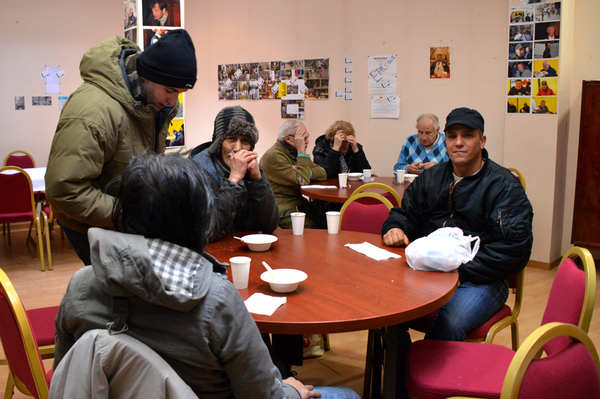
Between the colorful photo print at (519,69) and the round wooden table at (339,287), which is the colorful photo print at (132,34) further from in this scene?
the colorful photo print at (519,69)

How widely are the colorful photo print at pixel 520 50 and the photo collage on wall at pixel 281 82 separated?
223cm

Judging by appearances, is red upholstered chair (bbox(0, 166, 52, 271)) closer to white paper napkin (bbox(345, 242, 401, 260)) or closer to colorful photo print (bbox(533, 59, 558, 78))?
white paper napkin (bbox(345, 242, 401, 260))

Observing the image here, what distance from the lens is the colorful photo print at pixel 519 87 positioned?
4.54 m

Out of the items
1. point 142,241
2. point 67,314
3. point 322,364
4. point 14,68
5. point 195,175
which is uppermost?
point 14,68

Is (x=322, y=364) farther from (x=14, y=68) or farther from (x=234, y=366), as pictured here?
(x=14, y=68)

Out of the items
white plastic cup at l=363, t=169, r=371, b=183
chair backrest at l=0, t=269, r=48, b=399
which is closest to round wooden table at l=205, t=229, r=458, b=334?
chair backrest at l=0, t=269, r=48, b=399

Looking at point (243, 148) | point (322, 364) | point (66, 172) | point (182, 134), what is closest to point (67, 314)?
point (66, 172)

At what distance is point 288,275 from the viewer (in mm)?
1722

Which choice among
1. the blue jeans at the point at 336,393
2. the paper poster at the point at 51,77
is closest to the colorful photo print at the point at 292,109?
the paper poster at the point at 51,77

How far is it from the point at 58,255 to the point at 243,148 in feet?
12.5

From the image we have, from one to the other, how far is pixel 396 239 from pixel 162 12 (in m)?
Result: 3.45

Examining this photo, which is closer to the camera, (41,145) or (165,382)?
(165,382)

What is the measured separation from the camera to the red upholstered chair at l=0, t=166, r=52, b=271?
4668 mm

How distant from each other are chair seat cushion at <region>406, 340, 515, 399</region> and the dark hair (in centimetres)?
100
